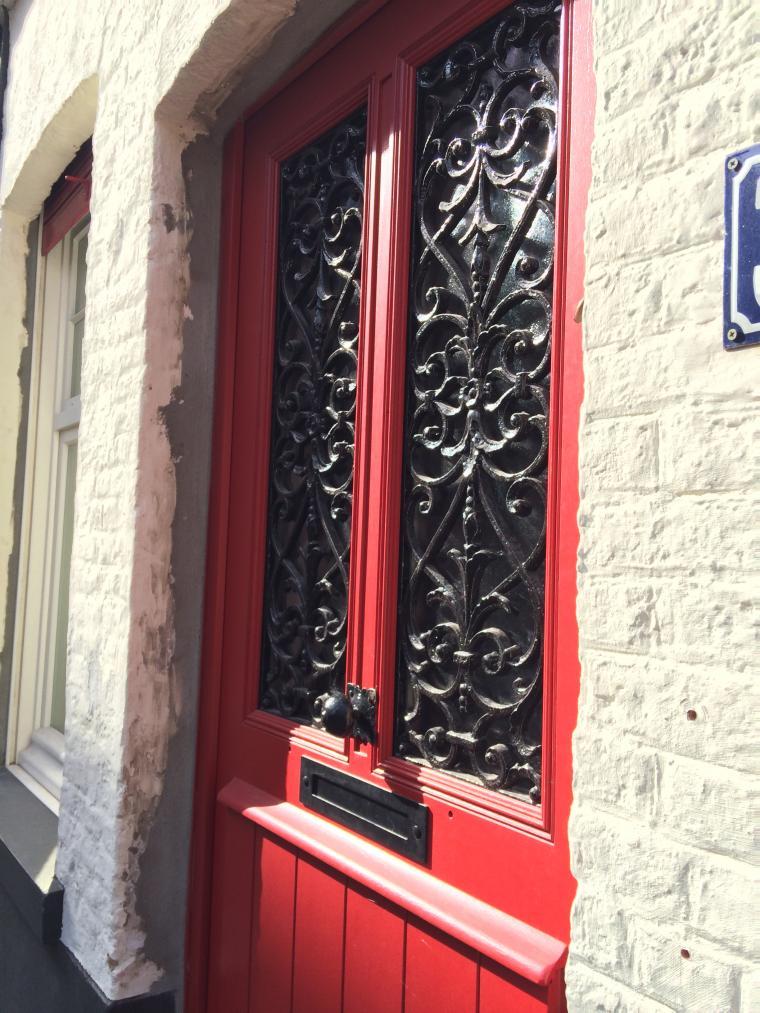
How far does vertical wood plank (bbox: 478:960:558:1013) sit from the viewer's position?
142 centimetres

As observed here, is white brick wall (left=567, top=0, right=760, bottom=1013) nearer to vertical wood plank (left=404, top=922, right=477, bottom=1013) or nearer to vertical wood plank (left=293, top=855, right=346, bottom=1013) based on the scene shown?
vertical wood plank (left=404, top=922, right=477, bottom=1013)

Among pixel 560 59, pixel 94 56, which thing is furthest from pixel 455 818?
pixel 94 56

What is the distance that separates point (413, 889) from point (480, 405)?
0.94 m

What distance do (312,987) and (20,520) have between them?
258 cm

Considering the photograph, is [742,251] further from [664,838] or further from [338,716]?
[338,716]

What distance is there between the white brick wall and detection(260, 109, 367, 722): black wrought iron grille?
912 mm

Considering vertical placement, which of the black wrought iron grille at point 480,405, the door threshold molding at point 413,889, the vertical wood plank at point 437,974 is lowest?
the vertical wood plank at point 437,974

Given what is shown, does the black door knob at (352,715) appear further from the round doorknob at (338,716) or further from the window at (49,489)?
the window at (49,489)

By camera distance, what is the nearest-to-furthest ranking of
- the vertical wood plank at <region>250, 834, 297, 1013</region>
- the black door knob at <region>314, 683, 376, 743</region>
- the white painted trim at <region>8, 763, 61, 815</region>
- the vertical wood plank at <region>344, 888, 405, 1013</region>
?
the vertical wood plank at <region>344, 888, 405, 1013</region>
the black door knob at <region>314, 683, 376, 743</region>
the vertical wood plank at <region>250, 834, 297, 1013</region>
the white painted trim at <region>8, 763, 61, 815</region>

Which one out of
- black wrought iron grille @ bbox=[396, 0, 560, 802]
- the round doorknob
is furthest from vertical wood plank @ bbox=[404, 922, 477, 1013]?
the round doorknob

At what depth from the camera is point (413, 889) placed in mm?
1685

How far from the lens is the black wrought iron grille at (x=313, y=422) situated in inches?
81.5

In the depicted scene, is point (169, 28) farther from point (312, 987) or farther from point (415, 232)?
point (312, 987)

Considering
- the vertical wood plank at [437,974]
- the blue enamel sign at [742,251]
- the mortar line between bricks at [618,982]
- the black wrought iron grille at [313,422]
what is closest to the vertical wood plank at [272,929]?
the black wrought iron grille at [313,422]
